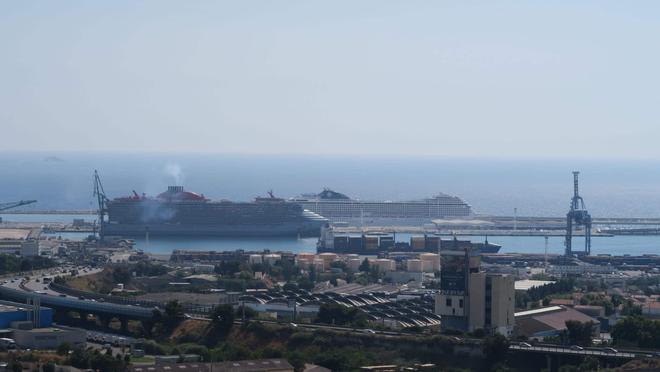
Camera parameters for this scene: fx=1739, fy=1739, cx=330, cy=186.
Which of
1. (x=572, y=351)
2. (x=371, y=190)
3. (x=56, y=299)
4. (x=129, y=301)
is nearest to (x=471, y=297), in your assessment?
(x=572, y=351)

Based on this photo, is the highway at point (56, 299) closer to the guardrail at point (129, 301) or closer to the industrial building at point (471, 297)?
the guardrail at point (129, 301)

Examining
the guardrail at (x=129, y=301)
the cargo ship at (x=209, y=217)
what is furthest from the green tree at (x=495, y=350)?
the cargo ship at (x=209, y=217)

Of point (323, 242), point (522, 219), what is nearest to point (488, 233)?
point (522, 219)

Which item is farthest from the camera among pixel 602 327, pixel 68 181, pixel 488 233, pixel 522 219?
pixel 68 181

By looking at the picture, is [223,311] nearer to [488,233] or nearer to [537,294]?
[537,294]

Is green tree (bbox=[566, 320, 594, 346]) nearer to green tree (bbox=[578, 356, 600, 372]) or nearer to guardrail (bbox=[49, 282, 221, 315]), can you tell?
green tree (bbox=[578, 356, 600, 372])

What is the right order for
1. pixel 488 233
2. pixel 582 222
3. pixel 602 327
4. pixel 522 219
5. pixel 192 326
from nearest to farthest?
pixel 192 326 < pixel 602 327 < pixel 582 222 < pixel 488 233 < pixel 522 219
